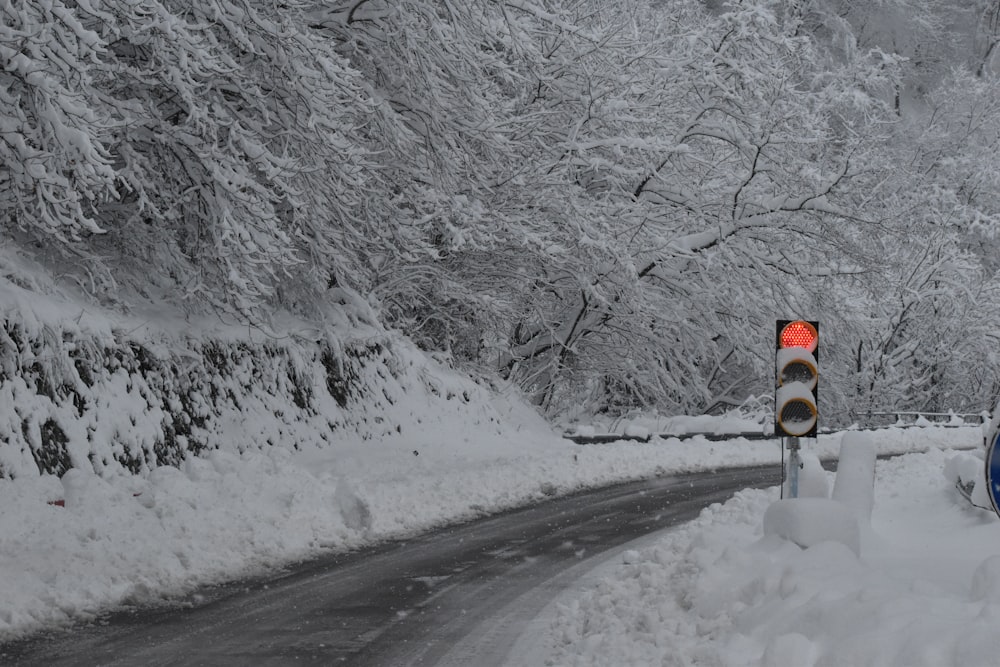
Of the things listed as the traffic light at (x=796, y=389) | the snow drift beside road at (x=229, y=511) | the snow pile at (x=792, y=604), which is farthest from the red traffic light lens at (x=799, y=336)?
the snow drift beside road at (x=229, y=511)

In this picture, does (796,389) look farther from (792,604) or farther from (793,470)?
(792,604)

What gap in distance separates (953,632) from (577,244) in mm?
17349

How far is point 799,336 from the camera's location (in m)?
8.98

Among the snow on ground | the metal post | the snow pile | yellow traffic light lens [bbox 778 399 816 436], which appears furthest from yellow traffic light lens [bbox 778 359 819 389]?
the snow on ground

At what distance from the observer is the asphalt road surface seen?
705cm

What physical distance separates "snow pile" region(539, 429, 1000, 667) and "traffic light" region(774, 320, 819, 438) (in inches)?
26.9

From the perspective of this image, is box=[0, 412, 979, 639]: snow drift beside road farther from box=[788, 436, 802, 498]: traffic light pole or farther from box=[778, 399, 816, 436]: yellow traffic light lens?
box=[778, 399, 816, 436]: yellow traffic light lens

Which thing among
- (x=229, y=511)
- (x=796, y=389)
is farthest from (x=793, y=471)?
(x=229, y=511)

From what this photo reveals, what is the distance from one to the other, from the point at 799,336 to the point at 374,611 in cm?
393

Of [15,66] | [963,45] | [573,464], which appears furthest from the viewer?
[963,45]

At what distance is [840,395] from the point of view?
32.8m

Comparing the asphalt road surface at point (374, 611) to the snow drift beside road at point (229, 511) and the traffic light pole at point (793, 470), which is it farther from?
the traffic light pole at point (793, 470)

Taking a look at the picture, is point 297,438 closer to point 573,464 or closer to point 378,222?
point 378,222

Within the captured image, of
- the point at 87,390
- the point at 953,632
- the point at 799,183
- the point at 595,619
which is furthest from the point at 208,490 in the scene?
the point at 799,183
